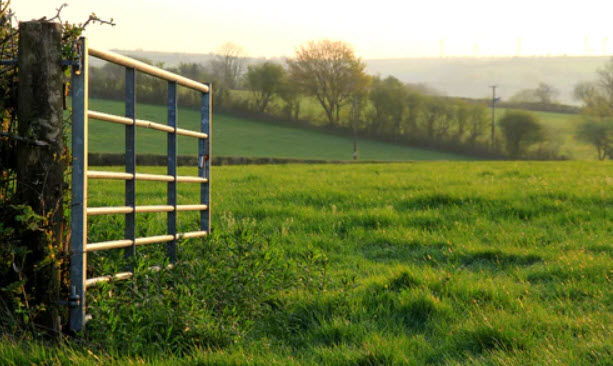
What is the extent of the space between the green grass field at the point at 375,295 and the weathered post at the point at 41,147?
18.6 inches

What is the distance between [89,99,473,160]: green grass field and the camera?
47969mm

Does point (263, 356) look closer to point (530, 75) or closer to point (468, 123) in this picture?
point (468, 123)

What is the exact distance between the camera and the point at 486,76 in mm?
180750

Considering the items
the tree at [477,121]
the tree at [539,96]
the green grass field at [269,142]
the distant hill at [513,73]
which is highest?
the distant hill at [513,73]

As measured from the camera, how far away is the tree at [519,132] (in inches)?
2584

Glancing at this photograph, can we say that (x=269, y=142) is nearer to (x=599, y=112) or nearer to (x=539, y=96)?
(x=599, y=112)

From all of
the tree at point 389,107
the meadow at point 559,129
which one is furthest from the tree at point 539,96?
the tree at point 389,107

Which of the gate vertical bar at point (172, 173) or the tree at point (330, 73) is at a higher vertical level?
the tree at point (330, 73)

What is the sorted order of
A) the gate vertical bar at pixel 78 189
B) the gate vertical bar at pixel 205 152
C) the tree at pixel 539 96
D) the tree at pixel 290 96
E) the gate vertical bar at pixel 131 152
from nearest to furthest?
the gate vertical bar at pixel 78 189 → the gate vertical bar at pixel 131 152 → the gate vertical bar at pixel 205 152 → the tree at pixel 290 96 → the tree at pixel 539 96

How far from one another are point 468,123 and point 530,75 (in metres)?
115

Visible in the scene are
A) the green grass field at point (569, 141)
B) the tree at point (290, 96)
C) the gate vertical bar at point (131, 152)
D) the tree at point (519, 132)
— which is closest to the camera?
the gate vertical bar at point (131, 152)

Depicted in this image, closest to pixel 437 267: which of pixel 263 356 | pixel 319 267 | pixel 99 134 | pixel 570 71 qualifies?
pixel 319 267

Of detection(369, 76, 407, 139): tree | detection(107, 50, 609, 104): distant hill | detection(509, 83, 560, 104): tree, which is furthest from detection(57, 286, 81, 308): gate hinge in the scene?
detection(107, 50, 609, 104): distant hill

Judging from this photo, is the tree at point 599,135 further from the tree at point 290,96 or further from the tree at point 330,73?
the tree at point 290,96
